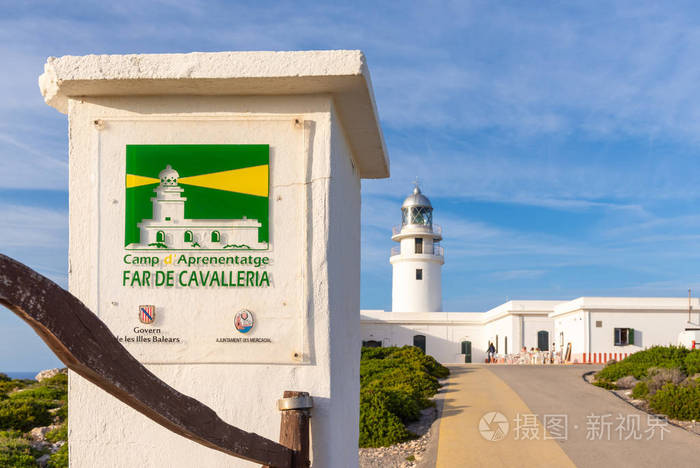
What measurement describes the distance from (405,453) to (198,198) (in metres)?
8.10

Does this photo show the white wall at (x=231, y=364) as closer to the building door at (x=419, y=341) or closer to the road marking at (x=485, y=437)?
the road marking at (x=485, y=437)

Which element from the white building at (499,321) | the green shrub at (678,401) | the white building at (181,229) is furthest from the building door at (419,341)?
the white building at (181,229)

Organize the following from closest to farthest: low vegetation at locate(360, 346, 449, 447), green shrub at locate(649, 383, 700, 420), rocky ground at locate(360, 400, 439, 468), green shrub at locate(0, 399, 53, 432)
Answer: rocky ground at locate(360, 400, 439, 468)
low vegetation at locate(360, 346, 449, 447)
green shrub at locate(0, 399, 53, 432)
green shrub at locate(649, 383, 700, 420)

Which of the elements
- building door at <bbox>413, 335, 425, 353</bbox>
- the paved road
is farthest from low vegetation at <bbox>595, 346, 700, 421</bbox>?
building door at <bbox>413, 335, 425, 353</bbox>

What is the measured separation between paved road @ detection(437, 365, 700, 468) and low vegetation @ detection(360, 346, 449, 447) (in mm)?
643

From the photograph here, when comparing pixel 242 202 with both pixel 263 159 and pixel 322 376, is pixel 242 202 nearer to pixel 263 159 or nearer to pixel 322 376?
pixel 263 159

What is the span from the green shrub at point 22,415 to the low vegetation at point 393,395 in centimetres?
601

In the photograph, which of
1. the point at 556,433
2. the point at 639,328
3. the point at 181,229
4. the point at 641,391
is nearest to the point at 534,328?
the point at 639,328

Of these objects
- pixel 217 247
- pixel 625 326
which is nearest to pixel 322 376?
pixel 217 247

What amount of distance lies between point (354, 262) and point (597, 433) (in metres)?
8.83

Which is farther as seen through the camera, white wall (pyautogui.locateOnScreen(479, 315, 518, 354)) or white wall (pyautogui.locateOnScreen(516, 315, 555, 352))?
white wall (pyautogui.locateOnScreen(516, 315, 555, 352))

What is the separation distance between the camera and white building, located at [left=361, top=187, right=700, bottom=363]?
99.1 feet

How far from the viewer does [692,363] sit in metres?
16.5

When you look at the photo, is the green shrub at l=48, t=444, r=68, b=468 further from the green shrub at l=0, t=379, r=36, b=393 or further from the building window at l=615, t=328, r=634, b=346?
the building window at l=615, t=328, r=634, b=346
